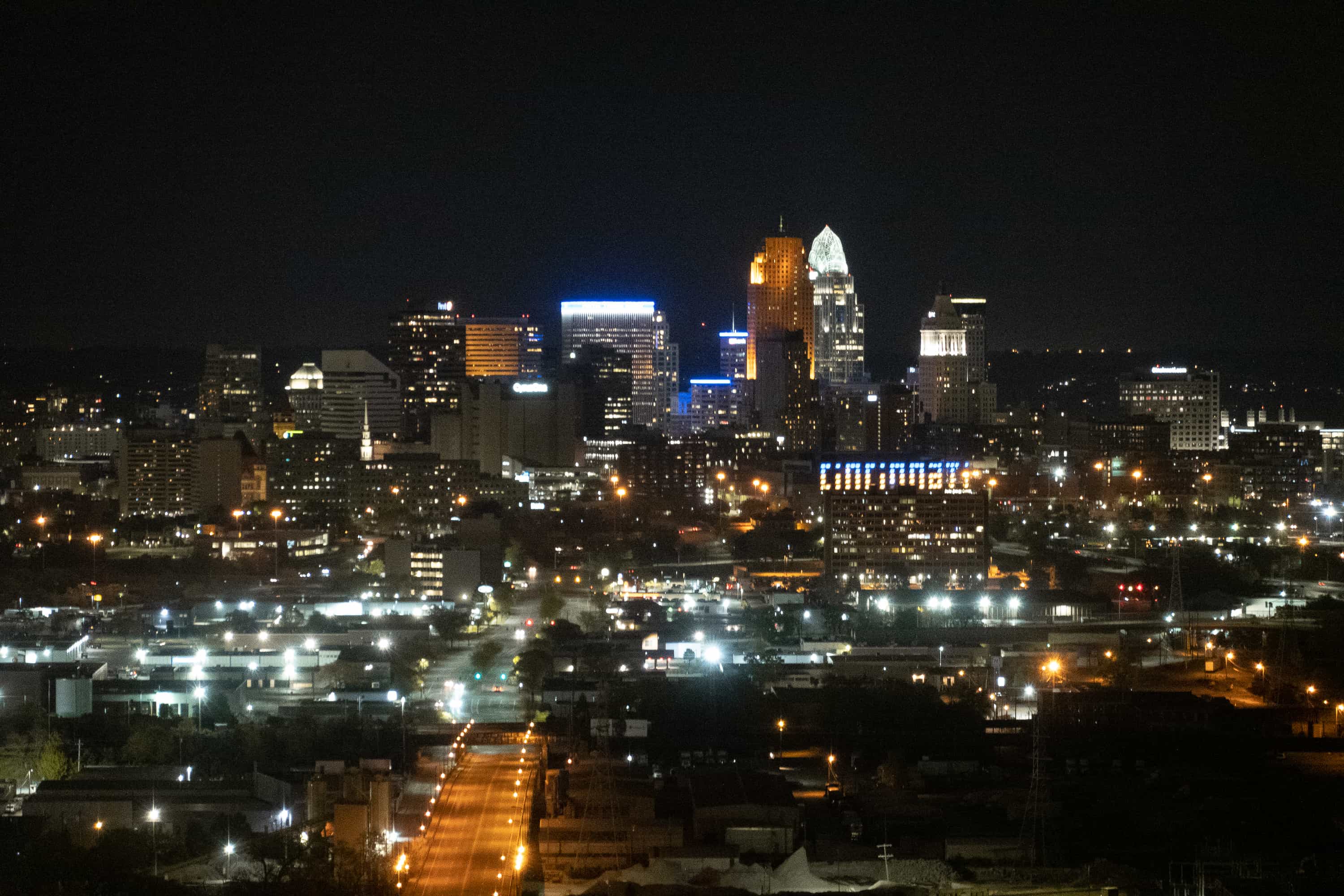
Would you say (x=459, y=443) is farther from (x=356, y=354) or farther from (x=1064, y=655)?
(x=1064, y=655)

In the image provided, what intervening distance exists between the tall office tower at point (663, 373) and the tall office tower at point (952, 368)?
6223mm

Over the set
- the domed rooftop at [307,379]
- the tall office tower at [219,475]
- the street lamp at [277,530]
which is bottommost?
the street lamp at [277,530]

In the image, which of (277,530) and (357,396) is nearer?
(277,530)

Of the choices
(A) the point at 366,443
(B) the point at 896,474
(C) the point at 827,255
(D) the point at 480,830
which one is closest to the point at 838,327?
(C) the point at 827,255

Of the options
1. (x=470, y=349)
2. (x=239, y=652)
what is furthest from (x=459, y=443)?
(x=239, y=652)

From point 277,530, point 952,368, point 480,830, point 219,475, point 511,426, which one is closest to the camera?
point 480,830

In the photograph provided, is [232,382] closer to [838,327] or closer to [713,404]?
[713,404]

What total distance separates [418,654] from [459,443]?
18.8 meters

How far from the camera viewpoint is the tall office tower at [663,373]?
1825 inches

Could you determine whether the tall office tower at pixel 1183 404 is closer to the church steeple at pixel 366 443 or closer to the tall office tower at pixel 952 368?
→ the tall office tower at pixel 952 368

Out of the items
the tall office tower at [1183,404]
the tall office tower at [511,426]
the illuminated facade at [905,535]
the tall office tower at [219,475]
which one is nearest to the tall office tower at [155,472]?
the tall office tower at [219,475]

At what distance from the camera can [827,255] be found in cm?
4984

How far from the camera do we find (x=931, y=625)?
60.5 feet

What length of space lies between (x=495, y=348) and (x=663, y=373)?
17.5 ft
